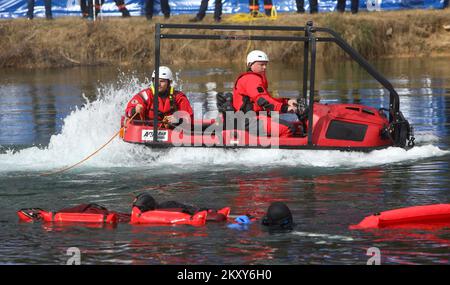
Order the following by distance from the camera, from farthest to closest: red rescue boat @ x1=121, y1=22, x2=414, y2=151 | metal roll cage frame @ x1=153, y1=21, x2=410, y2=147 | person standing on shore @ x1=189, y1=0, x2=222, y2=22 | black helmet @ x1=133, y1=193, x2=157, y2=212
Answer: person standing on shore @ x1=189, y1=0, x2=222, y2=22 → red rescue boat @ x1=121, y1=22, x2=414, y2=151 → metal roll cage frame @ x1=153, y1=21, x2=410, y2=147 → black helmet @ x1=133, y1=193, x2=157, y2=212

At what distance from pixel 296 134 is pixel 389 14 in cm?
1888

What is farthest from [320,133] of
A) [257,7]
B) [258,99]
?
[257,7]

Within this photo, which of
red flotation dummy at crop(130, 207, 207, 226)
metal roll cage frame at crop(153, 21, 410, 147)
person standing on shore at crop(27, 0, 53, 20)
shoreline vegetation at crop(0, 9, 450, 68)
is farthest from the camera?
person standing on shore at crop(27, 0, 53, 20)

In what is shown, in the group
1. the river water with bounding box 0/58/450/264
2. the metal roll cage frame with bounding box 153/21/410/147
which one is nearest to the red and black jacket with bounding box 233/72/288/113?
the river water with bounding box 0/58/450/264

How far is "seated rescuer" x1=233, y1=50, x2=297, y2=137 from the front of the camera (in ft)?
49.6

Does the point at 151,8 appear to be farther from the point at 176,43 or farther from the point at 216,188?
the point at 216,188

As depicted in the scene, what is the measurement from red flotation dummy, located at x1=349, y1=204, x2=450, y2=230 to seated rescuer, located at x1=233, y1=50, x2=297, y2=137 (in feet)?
14.0

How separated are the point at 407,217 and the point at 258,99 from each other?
4.66m

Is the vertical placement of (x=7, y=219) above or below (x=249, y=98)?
below

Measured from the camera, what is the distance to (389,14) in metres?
33.2

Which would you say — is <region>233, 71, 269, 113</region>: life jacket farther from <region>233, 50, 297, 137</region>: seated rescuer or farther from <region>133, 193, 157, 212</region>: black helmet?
<region>133, 193, 157, 212</region>: black helmet

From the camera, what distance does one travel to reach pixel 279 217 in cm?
1080
